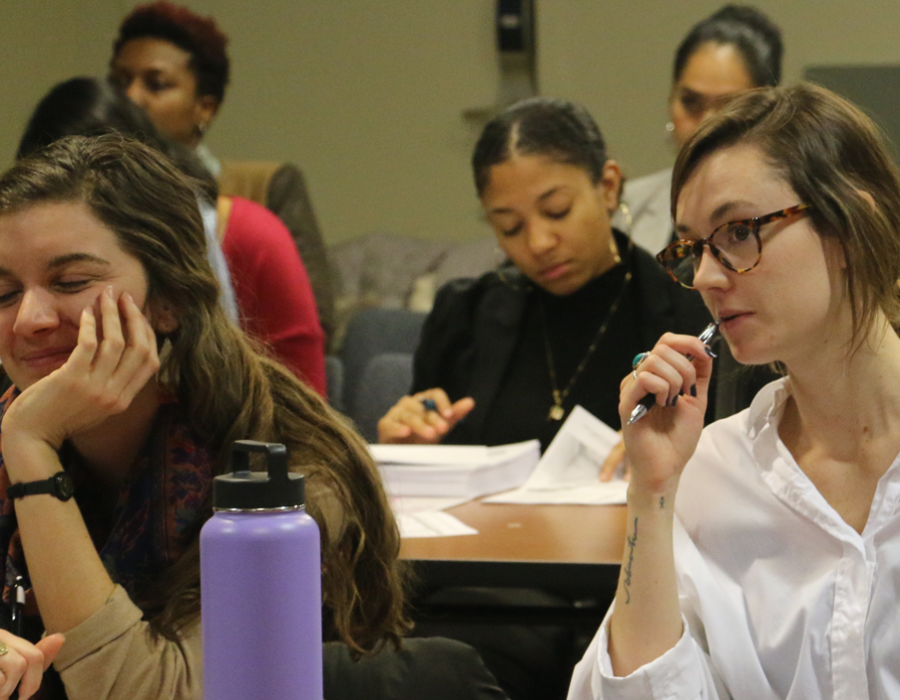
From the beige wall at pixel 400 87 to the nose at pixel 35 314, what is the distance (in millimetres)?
3355

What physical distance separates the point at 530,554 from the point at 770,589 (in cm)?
38

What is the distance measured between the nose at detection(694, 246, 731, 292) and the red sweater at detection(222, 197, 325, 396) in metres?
1.29

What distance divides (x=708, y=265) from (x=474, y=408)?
3.99ft

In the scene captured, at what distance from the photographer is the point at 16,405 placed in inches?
42.2

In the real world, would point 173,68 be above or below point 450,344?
above

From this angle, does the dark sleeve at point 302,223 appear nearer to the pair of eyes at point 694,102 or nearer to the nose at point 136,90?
the nose at point 136,90

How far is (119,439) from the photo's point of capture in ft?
4.07

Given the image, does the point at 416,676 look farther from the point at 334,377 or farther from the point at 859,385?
the point at 334,377

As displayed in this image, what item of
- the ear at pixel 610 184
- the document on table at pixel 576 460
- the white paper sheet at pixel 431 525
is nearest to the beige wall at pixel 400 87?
the ear at pixel 610 184

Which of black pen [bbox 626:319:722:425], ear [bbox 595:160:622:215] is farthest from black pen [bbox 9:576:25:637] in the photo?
ear [bbox 595:160:622:215]

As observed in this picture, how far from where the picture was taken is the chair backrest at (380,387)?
2779 mm

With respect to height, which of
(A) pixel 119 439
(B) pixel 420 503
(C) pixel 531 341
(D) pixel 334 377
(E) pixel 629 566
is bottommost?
(D) pixel 334 377

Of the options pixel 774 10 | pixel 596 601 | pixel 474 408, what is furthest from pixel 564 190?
pixel 774 10

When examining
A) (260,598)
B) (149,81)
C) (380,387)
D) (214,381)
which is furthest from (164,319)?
(149,81)
